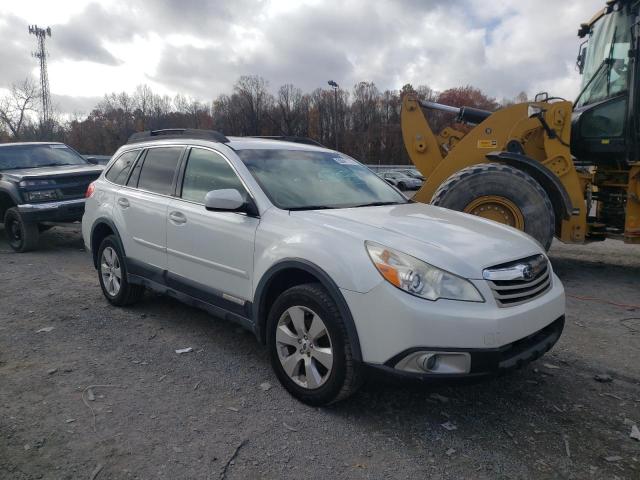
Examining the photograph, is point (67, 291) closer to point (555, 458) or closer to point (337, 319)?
point (337, 319)

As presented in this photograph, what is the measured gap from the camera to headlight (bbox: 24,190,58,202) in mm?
8445

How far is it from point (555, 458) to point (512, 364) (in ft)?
1.74

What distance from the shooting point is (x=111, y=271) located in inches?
208

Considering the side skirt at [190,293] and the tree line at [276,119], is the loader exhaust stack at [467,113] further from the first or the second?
the tree line at [276,119]

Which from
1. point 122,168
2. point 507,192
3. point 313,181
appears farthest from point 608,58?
point 122,168

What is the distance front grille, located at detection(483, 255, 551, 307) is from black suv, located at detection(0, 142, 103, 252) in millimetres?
7640

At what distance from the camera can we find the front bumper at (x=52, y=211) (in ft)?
27.3

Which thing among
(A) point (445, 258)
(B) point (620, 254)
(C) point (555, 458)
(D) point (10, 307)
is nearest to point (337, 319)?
(A) point (445, 258)

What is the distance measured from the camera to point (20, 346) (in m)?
4.25

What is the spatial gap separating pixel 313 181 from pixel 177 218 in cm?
121

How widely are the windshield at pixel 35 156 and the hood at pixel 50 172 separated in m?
0.26

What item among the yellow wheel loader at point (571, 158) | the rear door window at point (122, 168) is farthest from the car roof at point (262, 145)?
the yellow wheel loader at point (571, 158)

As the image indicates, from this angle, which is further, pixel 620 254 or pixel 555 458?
pixel 620 254

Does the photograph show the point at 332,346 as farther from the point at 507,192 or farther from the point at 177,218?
the point at 507,192
